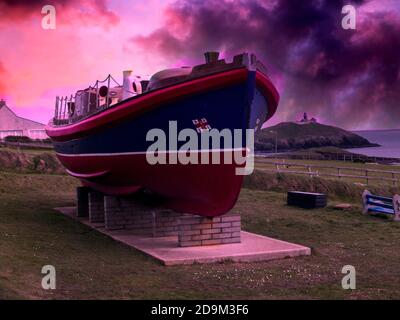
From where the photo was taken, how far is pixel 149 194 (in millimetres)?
11812

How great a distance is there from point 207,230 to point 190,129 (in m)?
2.09

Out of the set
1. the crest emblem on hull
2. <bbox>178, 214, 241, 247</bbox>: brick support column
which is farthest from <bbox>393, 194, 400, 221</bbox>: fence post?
the crest emblem on hull

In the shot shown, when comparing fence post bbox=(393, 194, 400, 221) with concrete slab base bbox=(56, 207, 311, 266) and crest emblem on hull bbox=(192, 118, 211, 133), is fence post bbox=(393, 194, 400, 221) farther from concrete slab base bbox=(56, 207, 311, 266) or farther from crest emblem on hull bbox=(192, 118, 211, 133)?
crest emblem on hull bbox=(192, 118, 211, 133)

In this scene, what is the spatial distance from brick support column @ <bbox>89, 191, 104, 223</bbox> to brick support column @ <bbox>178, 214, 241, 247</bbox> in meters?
3.75

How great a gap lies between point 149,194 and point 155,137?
154cm

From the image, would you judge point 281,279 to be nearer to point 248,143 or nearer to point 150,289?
point 150,289

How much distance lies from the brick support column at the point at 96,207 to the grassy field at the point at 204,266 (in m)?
0.52

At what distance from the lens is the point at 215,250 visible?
10375 mm

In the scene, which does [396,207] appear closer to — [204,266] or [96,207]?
[204,266]

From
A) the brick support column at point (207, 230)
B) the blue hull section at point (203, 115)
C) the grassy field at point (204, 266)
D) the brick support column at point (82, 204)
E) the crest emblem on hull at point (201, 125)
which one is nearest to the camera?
the grassy field at point (204, 266)

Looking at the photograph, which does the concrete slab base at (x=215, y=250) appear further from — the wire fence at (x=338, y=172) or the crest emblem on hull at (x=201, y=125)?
the wire fence at (x=338, y=172)

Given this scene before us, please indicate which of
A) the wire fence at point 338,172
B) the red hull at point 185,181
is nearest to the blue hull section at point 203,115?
the red hull at point 185,181

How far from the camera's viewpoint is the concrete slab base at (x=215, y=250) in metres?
9.66

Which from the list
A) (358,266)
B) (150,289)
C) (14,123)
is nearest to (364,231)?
(358,266)
